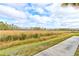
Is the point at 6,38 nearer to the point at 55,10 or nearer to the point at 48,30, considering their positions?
the point at 48,30

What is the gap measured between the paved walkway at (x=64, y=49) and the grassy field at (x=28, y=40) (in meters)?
0.03

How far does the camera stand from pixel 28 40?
1264mm

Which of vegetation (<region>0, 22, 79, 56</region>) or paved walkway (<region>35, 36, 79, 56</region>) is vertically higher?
vegetation (<region>0, 22, 79, 56</region>)

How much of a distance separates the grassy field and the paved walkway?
26mm

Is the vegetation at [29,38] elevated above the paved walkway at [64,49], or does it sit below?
above

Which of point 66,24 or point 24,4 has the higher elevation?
point 24,4

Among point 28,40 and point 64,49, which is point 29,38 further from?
point 64,49

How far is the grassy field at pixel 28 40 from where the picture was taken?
1242mm

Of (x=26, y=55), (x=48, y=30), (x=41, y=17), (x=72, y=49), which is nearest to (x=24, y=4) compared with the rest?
(x=41, y=17)

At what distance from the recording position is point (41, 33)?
4.19 ft

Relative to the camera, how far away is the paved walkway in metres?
1.24

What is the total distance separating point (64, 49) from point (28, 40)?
0.27 metres

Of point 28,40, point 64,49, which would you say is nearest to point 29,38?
point 28,40

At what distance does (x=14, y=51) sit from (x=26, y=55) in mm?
92
